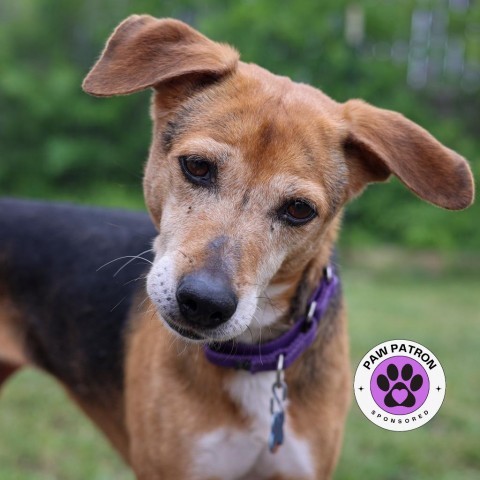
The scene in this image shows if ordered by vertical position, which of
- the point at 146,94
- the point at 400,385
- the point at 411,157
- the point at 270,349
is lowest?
the point at 146,94

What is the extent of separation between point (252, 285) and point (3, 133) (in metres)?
20.9

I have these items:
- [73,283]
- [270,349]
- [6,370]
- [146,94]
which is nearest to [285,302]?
[270,349]

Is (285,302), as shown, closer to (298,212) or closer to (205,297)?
(298,212)

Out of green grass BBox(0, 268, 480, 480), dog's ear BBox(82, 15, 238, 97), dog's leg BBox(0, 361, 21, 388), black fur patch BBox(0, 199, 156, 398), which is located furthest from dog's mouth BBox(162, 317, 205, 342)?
green grass BBox(0, 268, 480, 480)

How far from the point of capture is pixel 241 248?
281 centimetres

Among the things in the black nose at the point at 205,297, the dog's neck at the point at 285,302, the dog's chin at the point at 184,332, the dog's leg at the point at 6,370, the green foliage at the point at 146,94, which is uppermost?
the black nose at the point at 205,297

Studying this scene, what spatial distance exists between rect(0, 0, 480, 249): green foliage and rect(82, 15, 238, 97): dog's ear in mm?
15193

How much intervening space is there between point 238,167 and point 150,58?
66cm

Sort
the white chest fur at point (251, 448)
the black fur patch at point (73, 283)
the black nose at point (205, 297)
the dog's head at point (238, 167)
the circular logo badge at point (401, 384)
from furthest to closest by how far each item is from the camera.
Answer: the black fur patch at point (73, 283), the white chest fur at point (251, 448), the circular logo badge at point (401, 384), the dog's head at point (238, 167), the black nose at point (205, 297)

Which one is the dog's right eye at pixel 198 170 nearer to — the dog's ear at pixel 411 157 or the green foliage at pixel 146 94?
the dog's ear at pixel 411 157

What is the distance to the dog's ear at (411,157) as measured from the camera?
3146 millimetres

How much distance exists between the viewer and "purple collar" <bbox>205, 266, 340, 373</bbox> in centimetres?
336

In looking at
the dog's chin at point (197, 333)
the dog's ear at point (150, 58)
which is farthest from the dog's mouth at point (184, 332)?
the dog's ear at point (150, 58)

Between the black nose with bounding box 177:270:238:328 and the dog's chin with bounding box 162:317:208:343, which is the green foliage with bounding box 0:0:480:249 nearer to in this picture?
the dog's chin with bounding box 162:317:208:343
